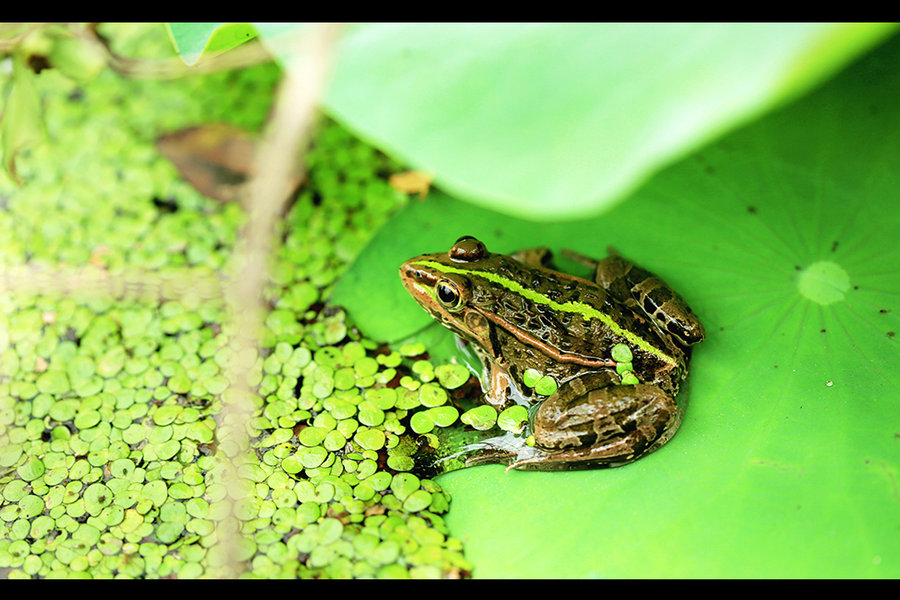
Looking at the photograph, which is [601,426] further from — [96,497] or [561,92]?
[96,497]

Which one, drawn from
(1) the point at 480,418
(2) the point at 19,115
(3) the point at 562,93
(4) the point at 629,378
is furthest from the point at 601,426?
(2) the point at 19,115

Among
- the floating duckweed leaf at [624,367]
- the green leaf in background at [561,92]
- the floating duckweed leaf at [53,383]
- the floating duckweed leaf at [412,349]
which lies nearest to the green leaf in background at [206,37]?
the green leaf in background at [561,92]

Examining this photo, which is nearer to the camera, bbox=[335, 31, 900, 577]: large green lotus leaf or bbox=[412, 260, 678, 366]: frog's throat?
bbox=[335, 31, 900, 577]: large green lotus leaf

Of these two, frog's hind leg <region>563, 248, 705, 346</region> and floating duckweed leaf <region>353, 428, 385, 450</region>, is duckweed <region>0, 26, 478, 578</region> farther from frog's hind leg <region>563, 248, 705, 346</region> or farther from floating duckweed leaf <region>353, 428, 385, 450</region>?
frog's hind leg <region>563, 248, 705, 346</region>

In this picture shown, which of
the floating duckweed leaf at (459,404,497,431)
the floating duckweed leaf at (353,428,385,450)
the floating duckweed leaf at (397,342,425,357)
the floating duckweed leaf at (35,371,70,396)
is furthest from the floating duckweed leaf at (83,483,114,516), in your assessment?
the floating duckweed leaf at (459,404,497,431)
